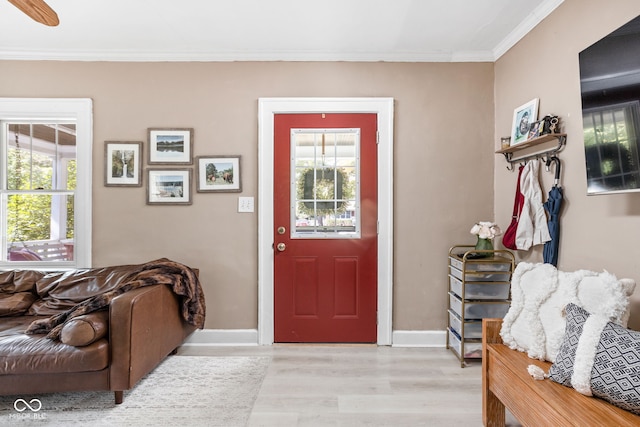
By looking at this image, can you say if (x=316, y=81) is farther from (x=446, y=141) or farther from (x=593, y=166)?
(x=593, y=166)

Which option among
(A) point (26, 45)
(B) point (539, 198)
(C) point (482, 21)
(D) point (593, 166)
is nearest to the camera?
(D) point (593, 166)

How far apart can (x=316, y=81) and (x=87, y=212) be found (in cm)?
222

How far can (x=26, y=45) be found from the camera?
114 inches

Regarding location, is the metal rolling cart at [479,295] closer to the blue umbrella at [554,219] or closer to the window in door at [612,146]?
the blue umbrella at [554,219]

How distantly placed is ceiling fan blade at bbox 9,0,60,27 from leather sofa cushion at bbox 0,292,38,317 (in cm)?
189

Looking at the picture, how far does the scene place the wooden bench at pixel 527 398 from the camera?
1.24m

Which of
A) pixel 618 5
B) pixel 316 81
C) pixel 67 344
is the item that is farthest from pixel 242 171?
pixel 618 5

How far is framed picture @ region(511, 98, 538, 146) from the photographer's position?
2421mm

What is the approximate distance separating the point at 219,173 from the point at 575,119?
2528 millimetres

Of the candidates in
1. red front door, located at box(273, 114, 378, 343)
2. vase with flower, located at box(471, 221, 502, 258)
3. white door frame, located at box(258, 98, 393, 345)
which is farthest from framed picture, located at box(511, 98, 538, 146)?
red front door, located at box(273, 114, 378, 343)

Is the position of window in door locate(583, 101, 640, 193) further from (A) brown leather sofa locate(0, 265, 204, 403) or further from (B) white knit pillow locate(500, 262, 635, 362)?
(A) brown leather sofa locate(0, 265, 204, 403)

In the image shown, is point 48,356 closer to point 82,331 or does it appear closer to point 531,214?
point 82,331

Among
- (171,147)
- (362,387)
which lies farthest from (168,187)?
(362,387)

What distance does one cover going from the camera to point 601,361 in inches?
51.2
